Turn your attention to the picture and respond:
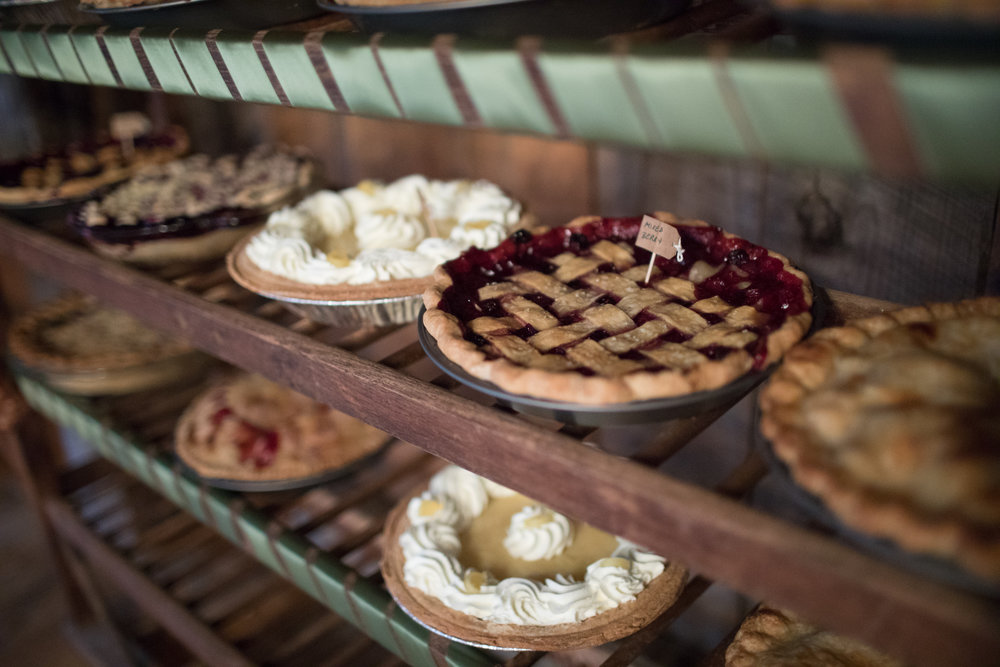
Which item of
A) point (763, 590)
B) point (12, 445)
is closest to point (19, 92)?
point (12, 445)

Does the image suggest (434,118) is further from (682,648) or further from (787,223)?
(682,648)

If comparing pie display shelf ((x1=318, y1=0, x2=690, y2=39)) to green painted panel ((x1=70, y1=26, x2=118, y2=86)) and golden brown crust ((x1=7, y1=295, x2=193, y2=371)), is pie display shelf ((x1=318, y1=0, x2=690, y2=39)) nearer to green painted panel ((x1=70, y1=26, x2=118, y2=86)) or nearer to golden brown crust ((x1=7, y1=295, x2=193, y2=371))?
green painted panel ((x1=70, y1=26, x2=118, y2=86))

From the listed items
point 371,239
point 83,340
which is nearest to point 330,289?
point 371,239

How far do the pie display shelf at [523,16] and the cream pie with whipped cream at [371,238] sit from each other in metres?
0.53

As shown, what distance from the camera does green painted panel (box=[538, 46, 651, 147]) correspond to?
706 millimetres

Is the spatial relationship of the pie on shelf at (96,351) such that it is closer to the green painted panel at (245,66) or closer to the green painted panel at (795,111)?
the green painted panel at (245,66)

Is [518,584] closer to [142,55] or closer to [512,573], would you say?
[512,573]

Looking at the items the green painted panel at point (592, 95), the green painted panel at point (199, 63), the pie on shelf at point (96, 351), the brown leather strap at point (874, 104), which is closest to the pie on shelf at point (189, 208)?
the pie on shelf at point (96, 351)

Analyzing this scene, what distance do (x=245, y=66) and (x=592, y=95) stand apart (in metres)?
0.58

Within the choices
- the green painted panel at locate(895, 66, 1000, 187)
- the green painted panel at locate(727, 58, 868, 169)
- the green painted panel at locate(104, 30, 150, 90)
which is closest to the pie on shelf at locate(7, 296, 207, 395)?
the green painted panel at locate(104, 30, 150, 90)

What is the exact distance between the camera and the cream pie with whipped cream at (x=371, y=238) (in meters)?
1.43

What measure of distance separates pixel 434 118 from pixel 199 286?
Answer: 1.10 meters

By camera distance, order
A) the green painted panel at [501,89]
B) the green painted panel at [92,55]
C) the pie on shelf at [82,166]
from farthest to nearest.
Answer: the pie on shelf at [82,166], the green painted panel at [92,55], the green painted panel at [501,89]

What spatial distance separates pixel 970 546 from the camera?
0.64m
